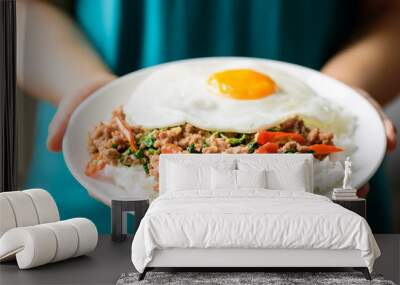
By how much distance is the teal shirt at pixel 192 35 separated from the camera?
7.78 meters

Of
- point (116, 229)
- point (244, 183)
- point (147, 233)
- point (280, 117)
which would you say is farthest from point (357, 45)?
point (147, 233)

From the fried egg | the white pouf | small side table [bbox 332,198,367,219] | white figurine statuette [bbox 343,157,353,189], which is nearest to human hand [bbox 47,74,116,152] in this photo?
the fried egg

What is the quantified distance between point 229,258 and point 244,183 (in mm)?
1701

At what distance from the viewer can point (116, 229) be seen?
285 inches

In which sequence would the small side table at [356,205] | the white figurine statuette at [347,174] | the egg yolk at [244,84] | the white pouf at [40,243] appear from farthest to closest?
the egg yolk at [244,84] < the white figurine statuette at [347,174] < the small side table at [356,205] < the white pouf at [40,243]

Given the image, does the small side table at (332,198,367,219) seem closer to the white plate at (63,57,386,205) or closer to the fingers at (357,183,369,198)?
the white plate at (63,57,386,205)

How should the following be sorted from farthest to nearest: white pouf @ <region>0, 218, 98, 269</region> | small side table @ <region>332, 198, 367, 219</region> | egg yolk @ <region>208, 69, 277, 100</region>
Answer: egg yolk @ <region>208, 69, 277, 100</region> < small side table @ <region>332, 198, 367, 219</region> < white pouf @ <region>0, 218, 98, 269</region>

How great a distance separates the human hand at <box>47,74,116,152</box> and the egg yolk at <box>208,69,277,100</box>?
1238mm

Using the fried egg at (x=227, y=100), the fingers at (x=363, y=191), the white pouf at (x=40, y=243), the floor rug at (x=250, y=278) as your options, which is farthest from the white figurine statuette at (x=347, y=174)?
the white pouf at (x=40, y=243)

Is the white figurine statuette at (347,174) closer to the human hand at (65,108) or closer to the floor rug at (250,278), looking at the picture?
the floor rug at (250,278)

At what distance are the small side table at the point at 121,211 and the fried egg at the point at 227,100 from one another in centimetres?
92

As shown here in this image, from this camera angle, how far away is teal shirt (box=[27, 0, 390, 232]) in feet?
25.5

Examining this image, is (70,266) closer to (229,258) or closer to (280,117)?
(229,258)

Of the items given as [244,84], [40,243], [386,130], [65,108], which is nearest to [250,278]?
[40,243]
